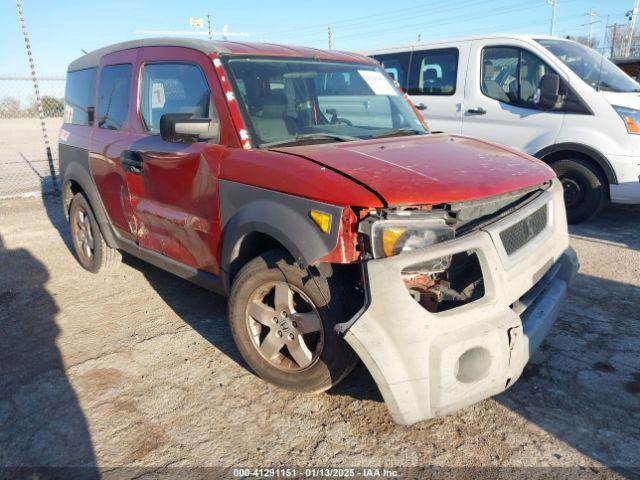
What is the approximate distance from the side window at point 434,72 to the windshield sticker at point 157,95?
427cm

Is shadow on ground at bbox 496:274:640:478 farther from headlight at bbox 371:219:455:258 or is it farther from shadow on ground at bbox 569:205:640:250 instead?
shadow on ground at bbox 569:205:640:250

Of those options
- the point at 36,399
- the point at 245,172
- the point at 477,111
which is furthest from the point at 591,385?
the point at 477,111

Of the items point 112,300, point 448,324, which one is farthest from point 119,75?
point 448,324

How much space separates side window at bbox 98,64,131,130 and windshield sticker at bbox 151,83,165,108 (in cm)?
33

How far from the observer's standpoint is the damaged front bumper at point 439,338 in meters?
2.18

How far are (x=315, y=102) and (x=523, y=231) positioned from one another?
1643 mm

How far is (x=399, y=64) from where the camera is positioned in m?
7.33

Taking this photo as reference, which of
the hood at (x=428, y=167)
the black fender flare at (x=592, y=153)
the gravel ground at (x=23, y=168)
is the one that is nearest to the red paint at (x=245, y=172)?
the hood at (x=428, y=167)

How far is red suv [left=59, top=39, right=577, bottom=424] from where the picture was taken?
2244 mm

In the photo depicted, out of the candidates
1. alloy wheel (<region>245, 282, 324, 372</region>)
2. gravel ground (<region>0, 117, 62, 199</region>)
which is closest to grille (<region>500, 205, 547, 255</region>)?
alloy wheel (<region>245, 282, 324, 372</region>)

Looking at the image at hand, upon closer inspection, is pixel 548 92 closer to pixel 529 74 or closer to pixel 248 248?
pixel 529 74

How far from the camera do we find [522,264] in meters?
2.55

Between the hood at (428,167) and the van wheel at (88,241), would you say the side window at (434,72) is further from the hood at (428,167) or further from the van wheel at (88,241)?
the van wheel at (88,241)

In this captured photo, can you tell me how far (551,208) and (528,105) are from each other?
363 centimetres
